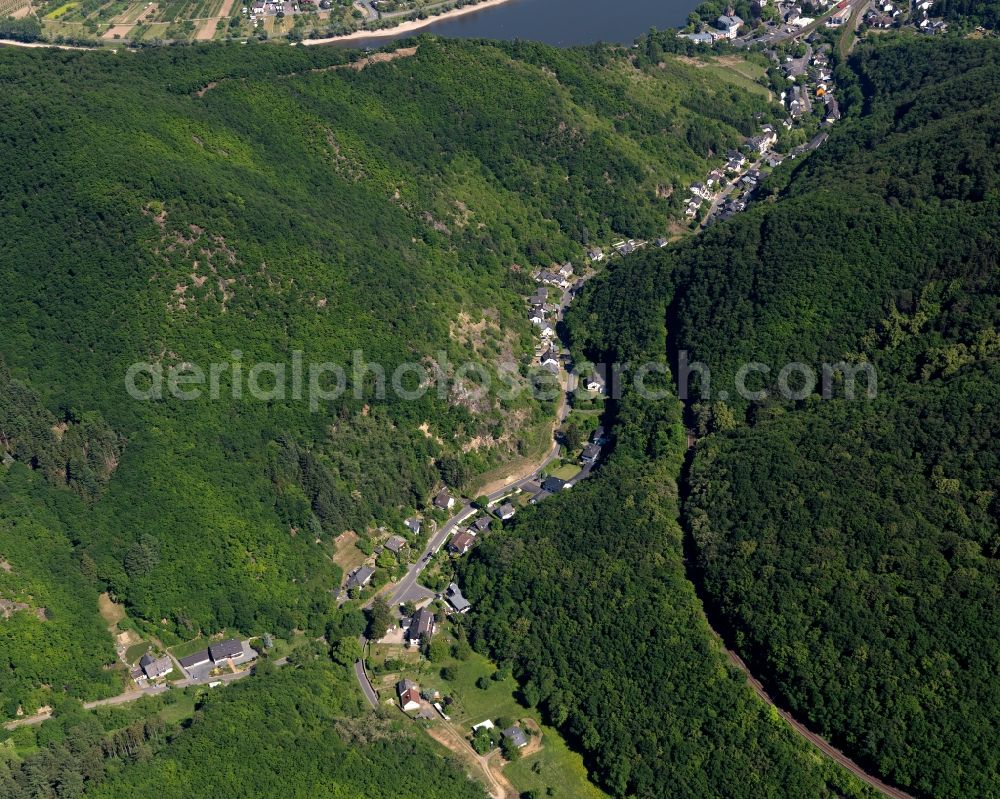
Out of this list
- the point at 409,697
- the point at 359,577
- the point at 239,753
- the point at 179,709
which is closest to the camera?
the point at 239,753

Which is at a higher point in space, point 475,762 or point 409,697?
point 409,697

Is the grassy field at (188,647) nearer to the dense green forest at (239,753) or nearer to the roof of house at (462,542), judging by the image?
the dense green forest at (239,753)

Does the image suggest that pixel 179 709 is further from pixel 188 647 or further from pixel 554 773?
pixel 554 773

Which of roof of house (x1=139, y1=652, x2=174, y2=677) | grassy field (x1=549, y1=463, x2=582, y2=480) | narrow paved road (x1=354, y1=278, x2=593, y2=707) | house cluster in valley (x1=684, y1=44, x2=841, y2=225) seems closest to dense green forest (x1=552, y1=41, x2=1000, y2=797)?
narrow paved road (x1=354, y1=278, x2=593, y2=707)

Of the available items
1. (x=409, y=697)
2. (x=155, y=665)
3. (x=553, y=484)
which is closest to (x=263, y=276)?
(x=553, y=484)

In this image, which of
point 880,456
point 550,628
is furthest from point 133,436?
point 880,456
